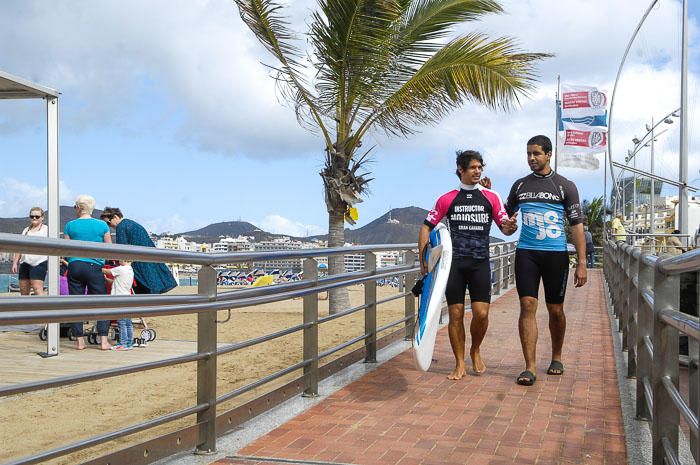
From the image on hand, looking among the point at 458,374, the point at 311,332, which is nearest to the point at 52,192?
the point at 311,332

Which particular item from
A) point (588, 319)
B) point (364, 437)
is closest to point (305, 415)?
point (364, 437)

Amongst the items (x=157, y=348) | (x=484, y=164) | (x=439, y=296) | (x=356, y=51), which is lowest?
(x=157, y=348)

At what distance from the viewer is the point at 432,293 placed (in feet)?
21.2

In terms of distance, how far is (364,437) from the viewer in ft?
17.0

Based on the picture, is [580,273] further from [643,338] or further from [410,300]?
[410,300]

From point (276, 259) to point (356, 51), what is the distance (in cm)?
976

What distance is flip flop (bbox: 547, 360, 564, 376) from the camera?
24.1 feet

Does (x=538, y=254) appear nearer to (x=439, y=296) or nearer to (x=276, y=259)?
(x=439, y=296)

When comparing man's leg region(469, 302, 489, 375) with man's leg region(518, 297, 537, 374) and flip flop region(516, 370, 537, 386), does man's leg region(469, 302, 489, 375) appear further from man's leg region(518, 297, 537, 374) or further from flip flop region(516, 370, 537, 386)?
flip flop region(516, 370, 537, 386)

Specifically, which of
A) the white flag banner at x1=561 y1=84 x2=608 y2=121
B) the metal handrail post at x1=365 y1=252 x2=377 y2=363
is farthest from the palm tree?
the white flag banner at x1=561 y1=84 x2=608 y2=121

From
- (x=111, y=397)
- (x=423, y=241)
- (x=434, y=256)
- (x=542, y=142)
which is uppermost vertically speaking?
(x=542, y=142)

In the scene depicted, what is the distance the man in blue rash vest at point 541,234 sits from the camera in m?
6.88

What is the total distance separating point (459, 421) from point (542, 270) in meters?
1.88

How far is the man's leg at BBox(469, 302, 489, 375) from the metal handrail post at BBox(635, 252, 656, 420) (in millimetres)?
1663
